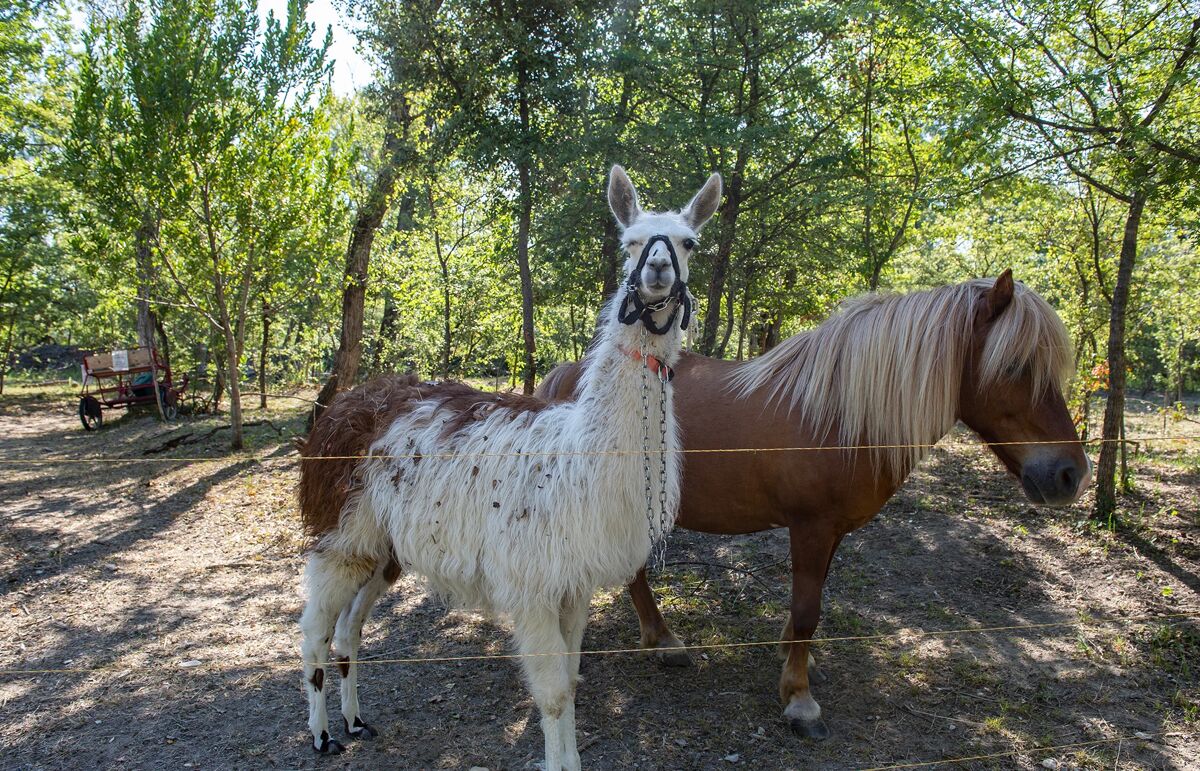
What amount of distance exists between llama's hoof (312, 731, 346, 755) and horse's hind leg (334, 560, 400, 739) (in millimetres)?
112

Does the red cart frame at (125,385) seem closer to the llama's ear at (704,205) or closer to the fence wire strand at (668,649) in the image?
the fence wire strand at (668,649)

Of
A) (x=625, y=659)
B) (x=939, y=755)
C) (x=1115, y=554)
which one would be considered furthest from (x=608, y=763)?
(x=1115, y=554)

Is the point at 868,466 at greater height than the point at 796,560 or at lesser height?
greater

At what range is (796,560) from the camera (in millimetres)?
3488

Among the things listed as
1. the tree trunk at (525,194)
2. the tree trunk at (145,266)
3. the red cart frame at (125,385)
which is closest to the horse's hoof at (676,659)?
the tree trunk at (525,194)

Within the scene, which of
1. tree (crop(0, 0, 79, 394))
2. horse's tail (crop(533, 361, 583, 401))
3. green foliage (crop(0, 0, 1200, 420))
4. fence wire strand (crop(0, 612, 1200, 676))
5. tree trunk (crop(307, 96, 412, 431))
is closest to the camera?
fence wire strand (crop(0, 612, 1200, 676))

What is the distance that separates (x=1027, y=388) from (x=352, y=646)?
3379 mm

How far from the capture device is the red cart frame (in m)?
13.4

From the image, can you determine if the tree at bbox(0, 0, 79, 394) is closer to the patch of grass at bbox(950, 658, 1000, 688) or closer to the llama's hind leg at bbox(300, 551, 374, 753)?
the llama's hind leg at bbox(300, 551, 374, 753)

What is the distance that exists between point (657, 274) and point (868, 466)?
1.59 meters

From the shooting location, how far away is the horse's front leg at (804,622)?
340 cm

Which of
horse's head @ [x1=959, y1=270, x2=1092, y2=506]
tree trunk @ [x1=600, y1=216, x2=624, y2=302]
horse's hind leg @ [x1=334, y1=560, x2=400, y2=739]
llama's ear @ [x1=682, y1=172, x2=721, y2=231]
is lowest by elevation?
horse's hind leg @ [x1=334, y1=560, x2=400, y2=739]

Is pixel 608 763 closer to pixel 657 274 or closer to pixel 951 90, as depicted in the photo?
pixel 657 274

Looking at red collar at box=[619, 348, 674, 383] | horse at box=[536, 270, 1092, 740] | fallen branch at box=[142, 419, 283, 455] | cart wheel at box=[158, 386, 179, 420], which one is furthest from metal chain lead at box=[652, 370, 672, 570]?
cart wheel at box=[158, 386, 179, 420]
